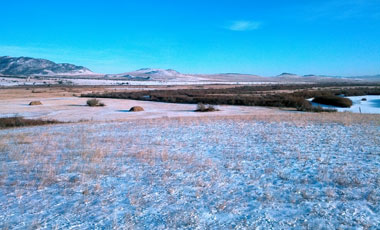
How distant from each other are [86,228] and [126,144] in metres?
8.02

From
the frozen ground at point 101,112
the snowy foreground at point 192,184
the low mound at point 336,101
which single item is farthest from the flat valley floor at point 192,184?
the low mound at point 336,101

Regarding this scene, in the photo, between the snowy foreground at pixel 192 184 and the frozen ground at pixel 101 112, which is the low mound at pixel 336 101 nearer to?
the frozen ground at pixel 101 112

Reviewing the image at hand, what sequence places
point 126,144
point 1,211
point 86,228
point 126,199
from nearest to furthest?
point 86,228 < point 1,211 < point 126,199 < point 126,144

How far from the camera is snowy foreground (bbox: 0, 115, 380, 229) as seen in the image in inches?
214

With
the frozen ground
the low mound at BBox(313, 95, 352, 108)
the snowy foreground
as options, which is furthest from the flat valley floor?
the low mound at BBox(313, 95, 352, 108)

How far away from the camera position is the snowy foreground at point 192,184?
544 cm

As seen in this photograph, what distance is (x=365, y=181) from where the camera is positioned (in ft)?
24.0

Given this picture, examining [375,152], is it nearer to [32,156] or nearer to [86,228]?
[86,228]

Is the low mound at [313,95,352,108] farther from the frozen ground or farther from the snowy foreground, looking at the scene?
the snowy foreground

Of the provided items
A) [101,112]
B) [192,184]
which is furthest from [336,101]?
[192,184]

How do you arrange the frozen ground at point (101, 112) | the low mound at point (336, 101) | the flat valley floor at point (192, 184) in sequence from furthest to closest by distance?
the low mound at point (336, 101), the frozen ground at point (101, 112), the flat valley floor at point (192, 184)

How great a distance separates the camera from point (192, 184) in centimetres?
737

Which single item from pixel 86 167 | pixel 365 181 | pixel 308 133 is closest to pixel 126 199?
pixel 86 167

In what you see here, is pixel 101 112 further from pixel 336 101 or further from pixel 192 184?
pixel 336 101
